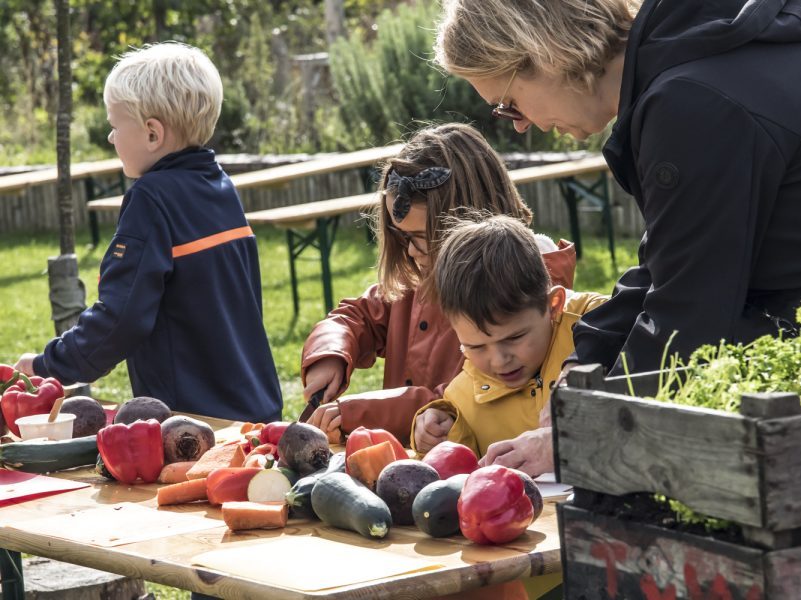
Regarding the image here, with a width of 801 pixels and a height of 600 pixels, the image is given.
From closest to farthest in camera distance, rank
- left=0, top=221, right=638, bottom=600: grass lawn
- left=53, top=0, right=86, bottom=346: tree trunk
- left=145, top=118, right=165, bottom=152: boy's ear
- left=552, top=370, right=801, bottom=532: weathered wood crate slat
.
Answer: left=552, top=370, right=801, bottom=532: weathered wood crate slat
left=145, top=118, right=165, bottom=152: boy's ear
left=53, top=0, right=86, bottom=346: tree trunk
left=0, top=221, right=638, bottom=600: grass lawn

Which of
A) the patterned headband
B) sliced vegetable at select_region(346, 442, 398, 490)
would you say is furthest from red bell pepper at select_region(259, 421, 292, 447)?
the patterned headband

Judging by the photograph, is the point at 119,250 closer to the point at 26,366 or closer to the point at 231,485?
the point at 26,366

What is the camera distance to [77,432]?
3.44 m

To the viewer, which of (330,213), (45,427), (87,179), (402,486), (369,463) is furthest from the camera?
(87,179)

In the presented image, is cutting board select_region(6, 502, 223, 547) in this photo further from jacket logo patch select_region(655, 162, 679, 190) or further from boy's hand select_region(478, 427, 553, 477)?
jacket logo patch select_region(655, 162, 679, 190)

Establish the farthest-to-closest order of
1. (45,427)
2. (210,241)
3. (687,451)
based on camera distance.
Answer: (210,241) → (45,427) → (687,451)

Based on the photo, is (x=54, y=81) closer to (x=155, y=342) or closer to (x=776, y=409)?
(x=155, y=342)

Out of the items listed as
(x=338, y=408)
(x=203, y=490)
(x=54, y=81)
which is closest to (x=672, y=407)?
(x=203, y=490)

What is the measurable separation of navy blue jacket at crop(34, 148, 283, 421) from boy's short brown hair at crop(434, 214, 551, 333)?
46.0 inches

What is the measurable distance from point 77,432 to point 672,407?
6.64 feet

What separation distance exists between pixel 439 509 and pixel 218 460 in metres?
0.75

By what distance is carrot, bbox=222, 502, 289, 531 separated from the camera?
8.49 ft

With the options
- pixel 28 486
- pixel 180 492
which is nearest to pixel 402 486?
pixel 180 492

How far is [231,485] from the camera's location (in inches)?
110
